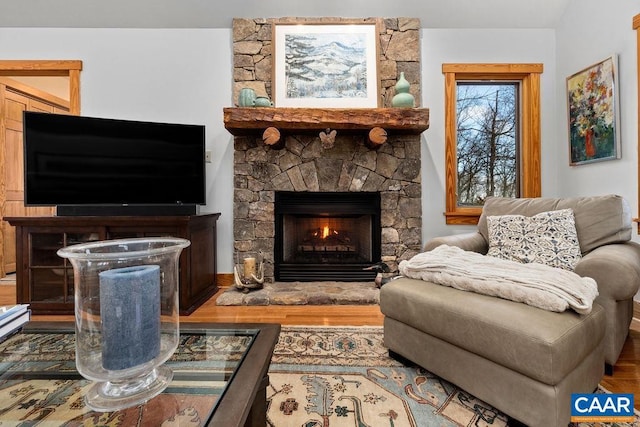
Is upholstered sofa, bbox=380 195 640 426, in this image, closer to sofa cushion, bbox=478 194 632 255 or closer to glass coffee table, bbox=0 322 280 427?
sofa cushion, bbox=478 194 632 255

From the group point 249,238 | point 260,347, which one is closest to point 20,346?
point 260,347

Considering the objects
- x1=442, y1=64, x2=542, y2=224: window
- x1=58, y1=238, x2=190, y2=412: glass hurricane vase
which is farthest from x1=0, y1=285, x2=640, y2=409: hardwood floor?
x1=442, y1=64, x2=542, y2=224: window

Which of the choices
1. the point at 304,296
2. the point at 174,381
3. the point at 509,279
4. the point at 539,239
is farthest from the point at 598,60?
the point at 174,381

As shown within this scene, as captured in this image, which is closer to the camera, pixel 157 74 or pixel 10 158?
pixel 157 74

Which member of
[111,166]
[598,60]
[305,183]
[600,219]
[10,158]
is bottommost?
[600,219]

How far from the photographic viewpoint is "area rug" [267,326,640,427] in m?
1.14

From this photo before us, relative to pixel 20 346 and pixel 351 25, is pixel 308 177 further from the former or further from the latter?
pixel 20 346

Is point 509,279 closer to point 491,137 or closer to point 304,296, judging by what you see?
point 304,296

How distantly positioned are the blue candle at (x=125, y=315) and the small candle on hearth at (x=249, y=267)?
1968mm

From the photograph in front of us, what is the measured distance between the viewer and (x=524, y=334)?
3.34 feet

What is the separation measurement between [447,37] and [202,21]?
245 centimetres

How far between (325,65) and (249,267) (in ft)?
6.81

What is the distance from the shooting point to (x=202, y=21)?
292 centimetres

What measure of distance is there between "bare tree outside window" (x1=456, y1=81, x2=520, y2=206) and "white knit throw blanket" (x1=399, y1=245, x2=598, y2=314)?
67.9 inches
